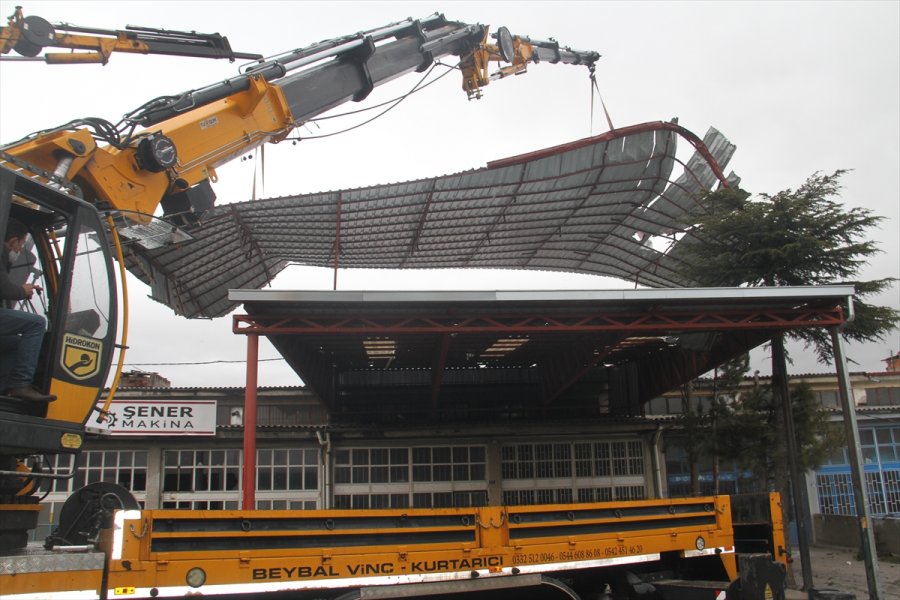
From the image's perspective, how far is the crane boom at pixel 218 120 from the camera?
8.30 metres

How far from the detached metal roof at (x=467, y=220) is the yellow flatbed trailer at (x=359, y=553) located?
11433mm

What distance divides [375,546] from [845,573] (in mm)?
15408

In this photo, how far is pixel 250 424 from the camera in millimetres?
13281

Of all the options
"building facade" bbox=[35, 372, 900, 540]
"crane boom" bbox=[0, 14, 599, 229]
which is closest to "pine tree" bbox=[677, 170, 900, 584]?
"building facade" bbox=[35, 372, 900, 540]

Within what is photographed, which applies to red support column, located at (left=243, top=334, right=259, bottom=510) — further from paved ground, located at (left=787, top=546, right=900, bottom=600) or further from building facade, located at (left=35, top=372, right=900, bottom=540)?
paved ground, located at (left=787, top=546, right=900, bottom=600)

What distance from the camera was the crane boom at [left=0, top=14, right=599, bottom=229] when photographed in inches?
327

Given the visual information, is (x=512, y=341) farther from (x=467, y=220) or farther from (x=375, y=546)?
(x=375, y=546)

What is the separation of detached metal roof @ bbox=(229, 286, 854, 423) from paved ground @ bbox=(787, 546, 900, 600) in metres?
5.46

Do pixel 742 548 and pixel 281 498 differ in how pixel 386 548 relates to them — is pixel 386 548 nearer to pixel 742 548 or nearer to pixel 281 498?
pixel 742 548

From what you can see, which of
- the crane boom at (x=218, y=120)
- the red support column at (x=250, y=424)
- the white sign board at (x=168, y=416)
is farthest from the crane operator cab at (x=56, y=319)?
the white sign board at (x=168, y=416)

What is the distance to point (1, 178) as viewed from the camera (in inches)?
212

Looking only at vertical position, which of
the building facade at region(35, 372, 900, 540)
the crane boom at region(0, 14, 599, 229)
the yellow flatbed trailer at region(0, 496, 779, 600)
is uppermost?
the crane boom at region(0, 14, 599, 229)

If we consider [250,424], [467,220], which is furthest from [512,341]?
[250,424]

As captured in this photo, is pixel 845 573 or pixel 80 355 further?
pixel 845 573
